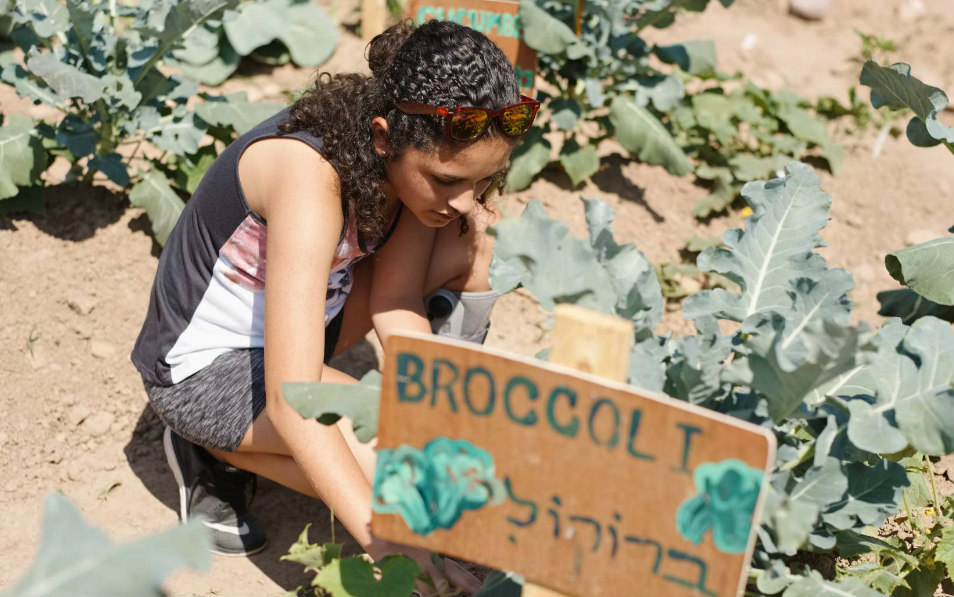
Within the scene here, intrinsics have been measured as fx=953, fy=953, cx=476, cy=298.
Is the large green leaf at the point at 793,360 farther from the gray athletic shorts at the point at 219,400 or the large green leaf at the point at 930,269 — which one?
the gray athletic shorts at the point at 219,400

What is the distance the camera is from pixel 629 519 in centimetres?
128

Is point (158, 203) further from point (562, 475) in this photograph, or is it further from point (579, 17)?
point (562, 475)

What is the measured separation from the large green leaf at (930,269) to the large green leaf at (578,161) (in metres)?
1.37

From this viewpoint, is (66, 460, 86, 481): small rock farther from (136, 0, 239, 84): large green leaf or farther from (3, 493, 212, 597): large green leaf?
(3, 493, 212, 597): large green leaf

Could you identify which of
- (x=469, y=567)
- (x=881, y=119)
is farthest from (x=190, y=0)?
(x=881, y=119)

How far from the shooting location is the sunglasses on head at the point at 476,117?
172 cm

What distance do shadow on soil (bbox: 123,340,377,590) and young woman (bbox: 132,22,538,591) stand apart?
0.19ft

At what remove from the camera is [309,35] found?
4.00m

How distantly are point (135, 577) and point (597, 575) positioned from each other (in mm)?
622

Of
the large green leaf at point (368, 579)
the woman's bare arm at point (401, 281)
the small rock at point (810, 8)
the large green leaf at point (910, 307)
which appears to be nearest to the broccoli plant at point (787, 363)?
the large green leaf at point (368, 579)

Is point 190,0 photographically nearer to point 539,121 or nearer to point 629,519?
point 539,121

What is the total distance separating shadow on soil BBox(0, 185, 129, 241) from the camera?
9.61 feet

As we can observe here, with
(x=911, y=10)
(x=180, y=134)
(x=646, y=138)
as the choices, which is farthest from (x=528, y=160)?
(x=911, y=10)

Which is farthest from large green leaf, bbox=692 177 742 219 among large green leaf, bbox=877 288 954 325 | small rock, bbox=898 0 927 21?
small rock, bbox=898 0 927 21
